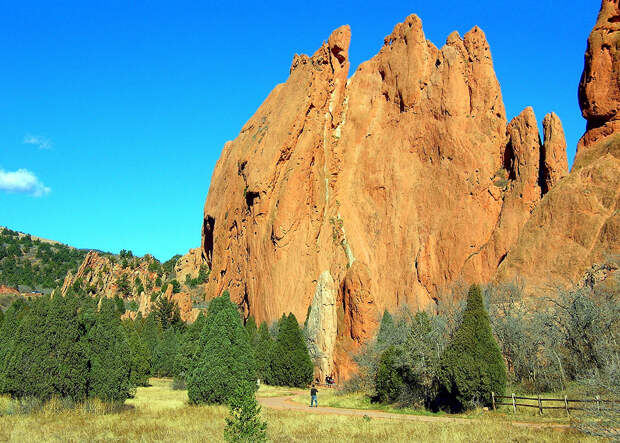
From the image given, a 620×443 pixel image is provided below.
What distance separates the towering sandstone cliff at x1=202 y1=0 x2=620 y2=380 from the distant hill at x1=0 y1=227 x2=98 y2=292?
62.2m

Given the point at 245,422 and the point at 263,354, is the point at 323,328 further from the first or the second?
the point at 245,422

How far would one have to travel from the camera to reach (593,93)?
4503cm

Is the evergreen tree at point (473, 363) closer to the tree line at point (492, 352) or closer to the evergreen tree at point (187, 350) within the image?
the tree line at point (492, 352)

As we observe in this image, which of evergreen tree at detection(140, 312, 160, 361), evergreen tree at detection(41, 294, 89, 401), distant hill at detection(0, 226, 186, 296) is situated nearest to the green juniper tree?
evergreen tree at detection(140, 312, 160, 361)

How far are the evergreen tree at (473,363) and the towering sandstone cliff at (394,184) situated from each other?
789 inches

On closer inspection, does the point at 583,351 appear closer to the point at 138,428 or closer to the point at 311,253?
the point at 138,428

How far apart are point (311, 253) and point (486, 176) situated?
20.2 m

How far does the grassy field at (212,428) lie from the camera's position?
15641 millimetres

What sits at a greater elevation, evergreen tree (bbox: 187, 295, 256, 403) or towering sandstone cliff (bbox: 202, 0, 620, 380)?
towering sandstone cliff (bbox: 202, 0, 620, 380)

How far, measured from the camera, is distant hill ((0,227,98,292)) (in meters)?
123

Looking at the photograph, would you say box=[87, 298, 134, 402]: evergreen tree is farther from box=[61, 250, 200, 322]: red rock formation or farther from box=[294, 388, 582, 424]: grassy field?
box=[61, 250, 200, 322]: red rock formation

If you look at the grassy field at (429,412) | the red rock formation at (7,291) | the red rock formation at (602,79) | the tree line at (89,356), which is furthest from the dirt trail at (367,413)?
the red rock formation at (7,291)

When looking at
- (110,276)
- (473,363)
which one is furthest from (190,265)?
(473,363)

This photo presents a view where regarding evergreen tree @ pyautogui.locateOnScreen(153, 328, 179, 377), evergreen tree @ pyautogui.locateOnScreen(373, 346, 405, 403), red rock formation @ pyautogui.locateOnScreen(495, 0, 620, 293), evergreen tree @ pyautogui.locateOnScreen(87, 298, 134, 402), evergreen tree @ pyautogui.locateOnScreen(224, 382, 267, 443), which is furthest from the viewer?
evergreen tree @ pyautogui.locateOnScreen(153, 328, 179, 377)
